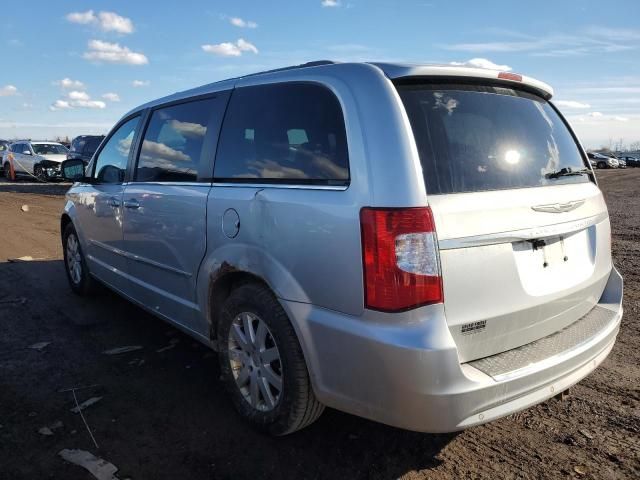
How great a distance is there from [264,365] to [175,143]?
1785mm

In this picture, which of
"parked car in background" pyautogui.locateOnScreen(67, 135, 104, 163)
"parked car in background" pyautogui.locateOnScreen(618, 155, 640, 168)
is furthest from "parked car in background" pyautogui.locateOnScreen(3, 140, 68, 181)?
"parked car in background" pyautogui.locateOnScreen(618, 155, 640, 168)


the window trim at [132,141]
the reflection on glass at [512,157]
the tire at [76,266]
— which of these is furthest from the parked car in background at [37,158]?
the reflection on glass at [512,157]

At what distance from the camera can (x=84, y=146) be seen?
21906 mm

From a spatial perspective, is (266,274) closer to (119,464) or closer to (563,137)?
(119,464)

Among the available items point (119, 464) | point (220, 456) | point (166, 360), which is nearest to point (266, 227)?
point (220, 456)

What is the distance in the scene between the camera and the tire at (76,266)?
541 centimetres

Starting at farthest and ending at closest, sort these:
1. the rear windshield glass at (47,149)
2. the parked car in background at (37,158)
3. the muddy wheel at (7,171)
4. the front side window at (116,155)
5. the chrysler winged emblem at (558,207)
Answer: the muddy wheel at (7,171) → the rear windshield glass at (47,149) → the parked car in background at (37,158) → the front side window at (116,155) → the chrysler winged emblem at (558,207)

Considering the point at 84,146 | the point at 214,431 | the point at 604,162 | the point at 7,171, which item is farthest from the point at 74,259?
the point at 604,162

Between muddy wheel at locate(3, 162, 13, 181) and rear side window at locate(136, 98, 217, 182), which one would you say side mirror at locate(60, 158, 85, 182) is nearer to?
rear side window at locate(136, 98, 217, 182)

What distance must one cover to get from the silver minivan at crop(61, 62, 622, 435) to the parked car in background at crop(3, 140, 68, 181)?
22.4 m

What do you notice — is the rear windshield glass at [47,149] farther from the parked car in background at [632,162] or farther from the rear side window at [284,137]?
the parked car in background at [632,162]

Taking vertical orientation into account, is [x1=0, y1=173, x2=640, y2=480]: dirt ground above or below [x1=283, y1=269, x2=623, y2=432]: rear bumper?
below

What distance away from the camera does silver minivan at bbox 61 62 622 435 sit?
7.17ft

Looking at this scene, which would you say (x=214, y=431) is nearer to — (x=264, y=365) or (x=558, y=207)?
(x=264, y=365)
